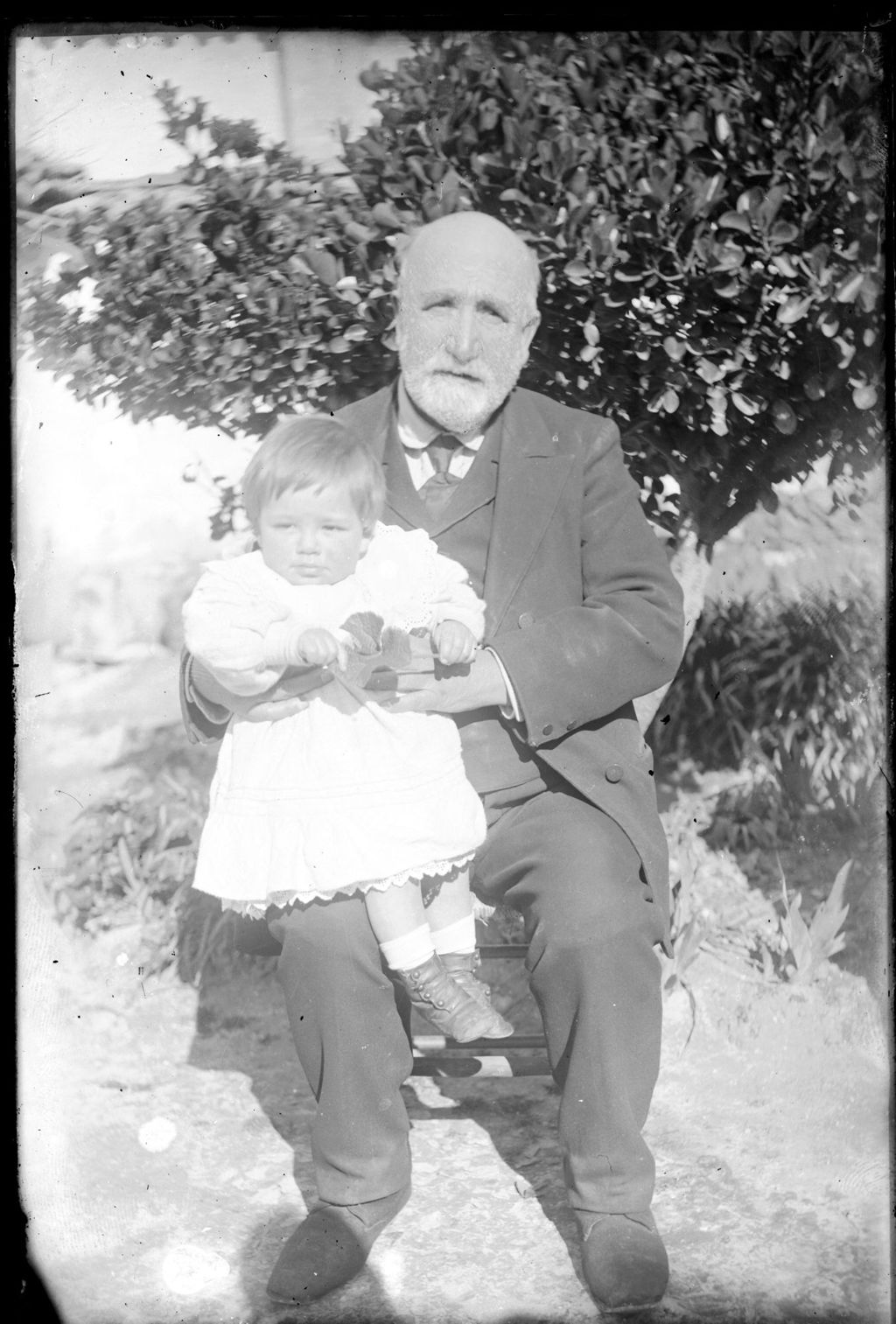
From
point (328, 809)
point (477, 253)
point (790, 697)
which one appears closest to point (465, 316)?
point (477, 253)

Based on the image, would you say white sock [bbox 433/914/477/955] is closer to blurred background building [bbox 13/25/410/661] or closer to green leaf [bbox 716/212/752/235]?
blurred background building [bbox 13/25/410/661]

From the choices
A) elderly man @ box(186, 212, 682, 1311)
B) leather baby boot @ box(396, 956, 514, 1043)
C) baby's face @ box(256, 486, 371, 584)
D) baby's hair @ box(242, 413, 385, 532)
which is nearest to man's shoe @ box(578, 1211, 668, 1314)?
elderly man @ box(186, 212, 682, 1311)

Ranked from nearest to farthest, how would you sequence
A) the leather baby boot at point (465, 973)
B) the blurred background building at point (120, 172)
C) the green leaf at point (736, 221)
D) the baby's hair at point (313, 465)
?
the baby's hair at point (313, 465)
the leather baby boot at point (465, 973)
the blurred background building at point (120, 172)
the green leaf at point (736, 221)

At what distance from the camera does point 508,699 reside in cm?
322

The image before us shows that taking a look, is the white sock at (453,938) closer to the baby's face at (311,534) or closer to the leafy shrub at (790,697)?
the baby's face at (311,534)

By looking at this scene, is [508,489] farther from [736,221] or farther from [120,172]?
[120,172]

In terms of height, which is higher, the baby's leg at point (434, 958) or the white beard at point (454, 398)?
the white beard at point (454, 398)

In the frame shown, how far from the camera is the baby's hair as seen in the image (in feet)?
9.92

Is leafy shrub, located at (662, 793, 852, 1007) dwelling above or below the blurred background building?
below

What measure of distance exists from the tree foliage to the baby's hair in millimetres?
593

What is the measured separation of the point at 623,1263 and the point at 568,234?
2.54 m

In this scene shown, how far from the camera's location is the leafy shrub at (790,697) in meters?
3.61

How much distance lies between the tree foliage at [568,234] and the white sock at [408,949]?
4.25ft

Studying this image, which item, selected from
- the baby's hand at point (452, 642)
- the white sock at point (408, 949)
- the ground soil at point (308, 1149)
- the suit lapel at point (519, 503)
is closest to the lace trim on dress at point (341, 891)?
the white sock at point (408, 949)
